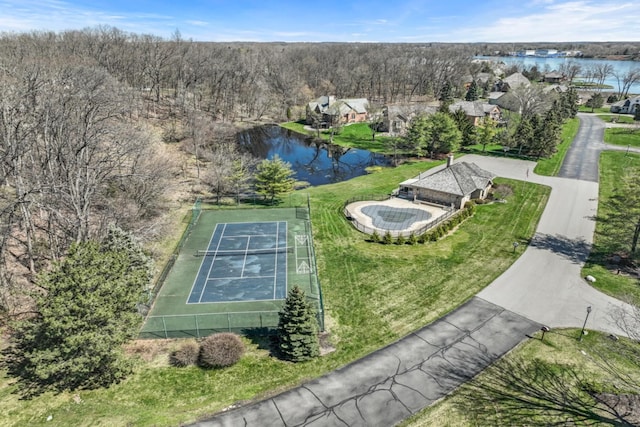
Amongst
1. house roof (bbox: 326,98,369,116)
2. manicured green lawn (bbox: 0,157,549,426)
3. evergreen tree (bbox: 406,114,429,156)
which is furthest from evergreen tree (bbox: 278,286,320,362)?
house roof (bbox: 326,98,369,116)

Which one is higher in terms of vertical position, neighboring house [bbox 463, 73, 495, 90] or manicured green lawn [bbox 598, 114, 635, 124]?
neighboring house [bbox 463, 73, 495, 90]

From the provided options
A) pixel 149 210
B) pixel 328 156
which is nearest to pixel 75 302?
pixel 149 210

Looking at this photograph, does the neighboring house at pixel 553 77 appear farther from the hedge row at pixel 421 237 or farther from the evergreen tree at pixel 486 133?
the hedge row at pixel 421 237

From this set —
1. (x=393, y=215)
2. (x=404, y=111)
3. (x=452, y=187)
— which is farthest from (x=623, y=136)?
(x=393, y=215)

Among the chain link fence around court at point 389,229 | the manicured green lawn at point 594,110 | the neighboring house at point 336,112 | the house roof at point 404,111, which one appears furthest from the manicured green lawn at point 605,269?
the manicured green lawn at point 594,110

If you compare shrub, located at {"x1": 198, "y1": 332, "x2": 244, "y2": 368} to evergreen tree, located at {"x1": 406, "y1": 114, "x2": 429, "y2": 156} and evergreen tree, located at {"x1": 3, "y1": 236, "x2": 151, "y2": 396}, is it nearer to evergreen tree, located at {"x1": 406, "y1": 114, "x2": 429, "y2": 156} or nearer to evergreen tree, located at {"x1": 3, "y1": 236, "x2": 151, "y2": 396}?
evergreen tree, located at {"x1": 3, "y1": 236, "x2": 151, "y2": 396}

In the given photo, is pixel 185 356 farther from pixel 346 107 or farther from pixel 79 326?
pixel 346 107

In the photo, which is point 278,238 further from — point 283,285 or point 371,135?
point 371,135
